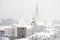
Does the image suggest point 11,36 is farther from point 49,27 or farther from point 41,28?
point 49,27

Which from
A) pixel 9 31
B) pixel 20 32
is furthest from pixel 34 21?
pixel 9 31

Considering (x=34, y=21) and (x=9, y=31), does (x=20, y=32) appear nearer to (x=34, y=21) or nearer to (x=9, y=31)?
(x=9, y=31)

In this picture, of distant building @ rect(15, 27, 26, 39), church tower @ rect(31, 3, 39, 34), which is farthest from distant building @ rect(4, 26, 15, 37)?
church tower @ rect(31, 3, 39, 34)

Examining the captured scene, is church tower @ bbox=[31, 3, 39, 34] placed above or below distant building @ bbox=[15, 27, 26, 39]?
above

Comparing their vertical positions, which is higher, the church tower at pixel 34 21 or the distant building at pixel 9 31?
the church tower at pixel 34 21

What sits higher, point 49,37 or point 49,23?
point 49,23

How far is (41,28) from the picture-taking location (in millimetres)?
2045

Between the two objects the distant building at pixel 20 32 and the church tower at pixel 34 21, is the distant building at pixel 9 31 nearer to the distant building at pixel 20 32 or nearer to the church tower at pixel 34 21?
the distant building at pixel 20 32

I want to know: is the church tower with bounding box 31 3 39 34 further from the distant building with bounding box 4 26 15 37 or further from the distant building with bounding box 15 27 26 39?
the distant building with bounding box 4 26 15 37

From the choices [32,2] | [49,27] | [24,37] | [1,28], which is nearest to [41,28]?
[49,27]

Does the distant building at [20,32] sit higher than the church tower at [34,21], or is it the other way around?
the church tower at [34,21]

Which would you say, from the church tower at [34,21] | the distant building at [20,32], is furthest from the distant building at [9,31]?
the church tower at [34,21]

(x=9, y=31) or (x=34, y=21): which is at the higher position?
(x=34, y=21)

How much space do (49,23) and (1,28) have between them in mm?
752
